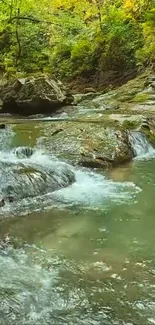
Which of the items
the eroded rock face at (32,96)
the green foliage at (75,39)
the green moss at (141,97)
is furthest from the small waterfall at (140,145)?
the green foliage at (75,39)

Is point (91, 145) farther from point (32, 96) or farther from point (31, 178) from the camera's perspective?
point (32, 96)

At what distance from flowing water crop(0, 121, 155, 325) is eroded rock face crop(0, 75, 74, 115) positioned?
516 cm

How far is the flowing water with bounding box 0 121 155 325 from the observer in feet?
11.3

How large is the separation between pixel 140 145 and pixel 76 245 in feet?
19.0

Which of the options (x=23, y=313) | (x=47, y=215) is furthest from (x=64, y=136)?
(x=23, y=313)

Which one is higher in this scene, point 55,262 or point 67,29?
point 67,29

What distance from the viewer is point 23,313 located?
3361 millimetres

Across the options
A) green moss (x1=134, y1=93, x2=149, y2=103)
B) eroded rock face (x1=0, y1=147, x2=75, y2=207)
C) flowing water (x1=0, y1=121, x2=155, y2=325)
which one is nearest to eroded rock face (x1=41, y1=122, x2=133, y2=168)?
flowing water (x1=0, y1=121, x2=155, y2=325)

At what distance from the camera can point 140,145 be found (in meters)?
10.2

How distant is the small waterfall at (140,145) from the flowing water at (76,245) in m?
1.33

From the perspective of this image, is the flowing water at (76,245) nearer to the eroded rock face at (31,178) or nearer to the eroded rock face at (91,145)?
the eroded rock face at (31,178)

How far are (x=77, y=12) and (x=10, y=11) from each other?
24.6 ft

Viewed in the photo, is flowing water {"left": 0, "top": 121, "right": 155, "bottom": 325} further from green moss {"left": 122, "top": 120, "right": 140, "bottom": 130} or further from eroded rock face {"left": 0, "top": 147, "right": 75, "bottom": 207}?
green moss {"left": 122, "top": 120, "right": 140, "bottom": 130}

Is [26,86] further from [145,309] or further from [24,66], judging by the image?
[145,309]
